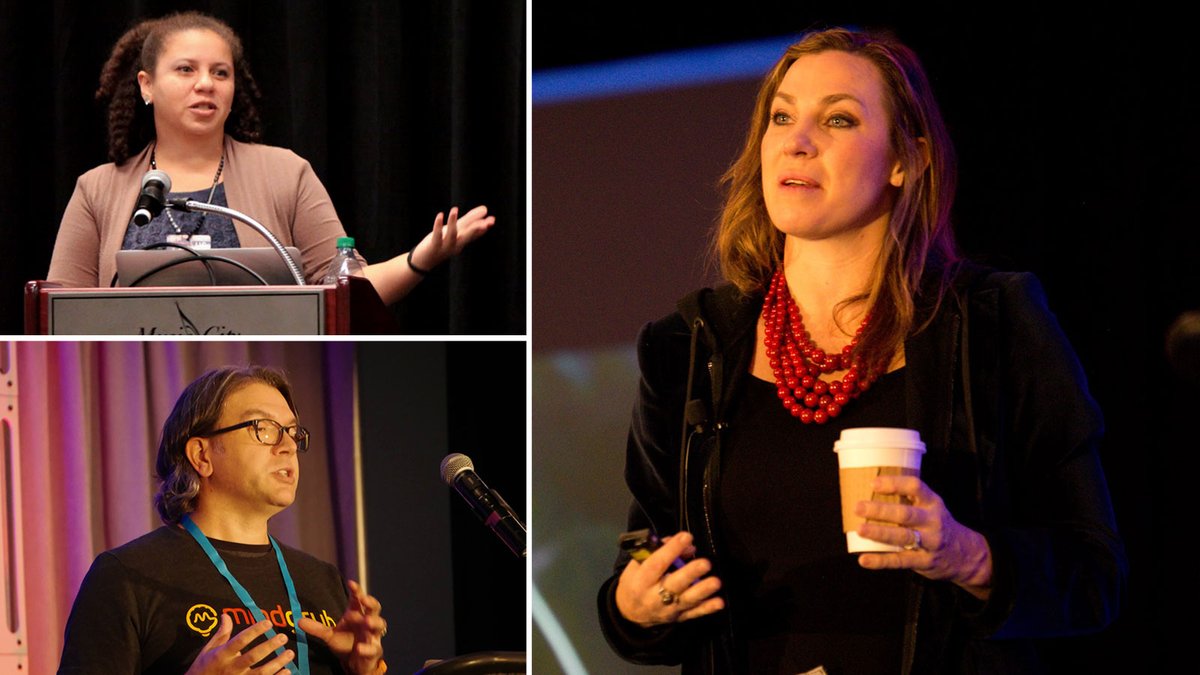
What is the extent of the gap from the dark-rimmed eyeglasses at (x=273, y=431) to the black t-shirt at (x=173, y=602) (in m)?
0.16

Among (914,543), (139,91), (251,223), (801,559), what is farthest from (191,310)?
(139,91)

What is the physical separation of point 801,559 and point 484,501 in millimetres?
546

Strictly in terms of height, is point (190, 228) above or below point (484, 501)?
above

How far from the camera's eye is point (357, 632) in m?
1.97

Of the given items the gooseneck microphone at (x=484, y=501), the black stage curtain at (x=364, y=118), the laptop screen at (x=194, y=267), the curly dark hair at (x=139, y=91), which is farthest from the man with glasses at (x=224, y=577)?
the curly dark hair at (x=139, y=91)

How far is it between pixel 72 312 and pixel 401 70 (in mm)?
1687

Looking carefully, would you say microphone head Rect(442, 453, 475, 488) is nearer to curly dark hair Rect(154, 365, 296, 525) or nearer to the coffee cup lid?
curly dark hair Rect(154, 365, 296, 525)

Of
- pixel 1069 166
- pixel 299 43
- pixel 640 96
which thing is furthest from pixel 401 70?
pixel 1069 166

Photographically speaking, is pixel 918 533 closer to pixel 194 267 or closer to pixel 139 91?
pixel 194 267

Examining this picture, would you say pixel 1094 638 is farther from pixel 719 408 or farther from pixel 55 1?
pixel 55 1

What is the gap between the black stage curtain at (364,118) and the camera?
346 centimetres

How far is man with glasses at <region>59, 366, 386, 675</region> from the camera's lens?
74.1 inches

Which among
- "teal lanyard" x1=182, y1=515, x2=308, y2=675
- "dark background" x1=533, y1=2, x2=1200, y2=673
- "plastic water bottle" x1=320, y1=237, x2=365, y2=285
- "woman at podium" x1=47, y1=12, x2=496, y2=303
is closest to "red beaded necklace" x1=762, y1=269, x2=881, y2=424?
"dark background" x1=533, y1=2, x2=1200, y2=673

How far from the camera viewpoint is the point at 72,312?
6.63 ft
